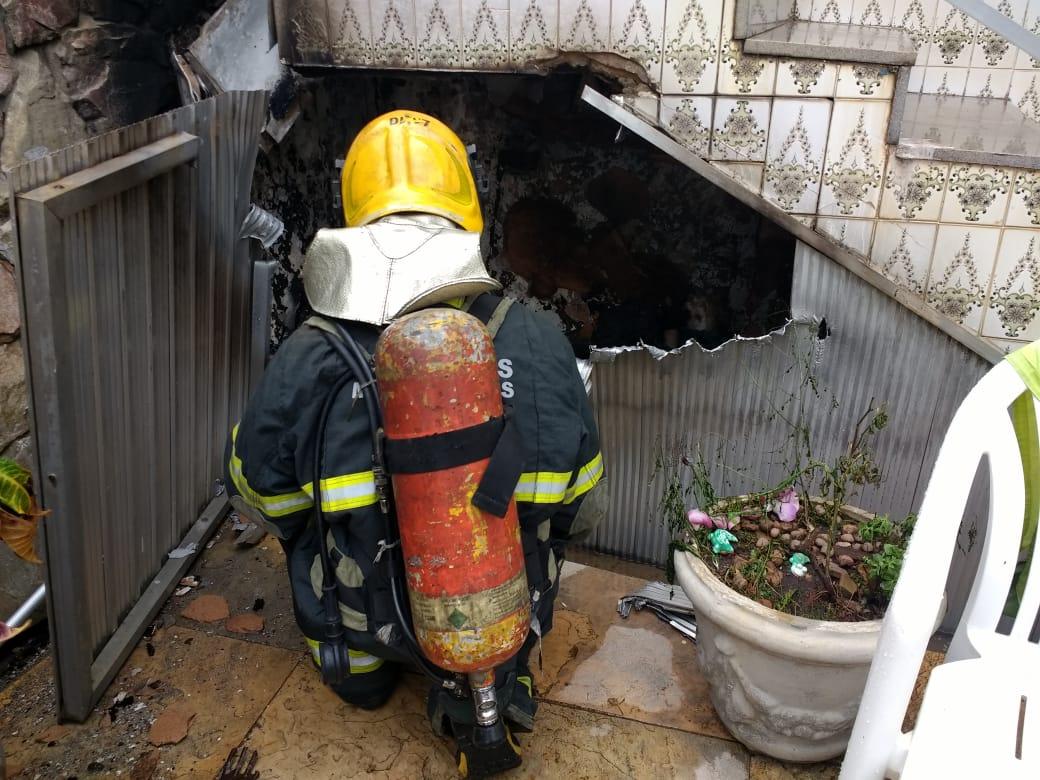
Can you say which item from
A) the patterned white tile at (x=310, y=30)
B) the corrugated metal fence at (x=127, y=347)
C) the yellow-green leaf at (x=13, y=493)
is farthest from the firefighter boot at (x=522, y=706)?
the patterned white tile at (x=310, y=30)

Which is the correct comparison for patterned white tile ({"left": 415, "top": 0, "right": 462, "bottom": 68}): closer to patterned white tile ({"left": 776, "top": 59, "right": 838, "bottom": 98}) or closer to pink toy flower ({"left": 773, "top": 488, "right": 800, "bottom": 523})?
patterned white tile ({"left": 776, "top": 59, "right": 838, "bottom": 98})

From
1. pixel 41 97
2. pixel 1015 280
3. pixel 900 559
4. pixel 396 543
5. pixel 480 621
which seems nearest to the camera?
pixel 480 621

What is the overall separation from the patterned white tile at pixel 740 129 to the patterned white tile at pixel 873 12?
1.91 m

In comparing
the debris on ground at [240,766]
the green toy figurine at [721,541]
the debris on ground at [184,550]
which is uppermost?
the green toy figurine at [721,541]

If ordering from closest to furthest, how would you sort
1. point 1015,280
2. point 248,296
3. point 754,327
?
1. point 1015,280
2. point 248,296
3. point 754,327

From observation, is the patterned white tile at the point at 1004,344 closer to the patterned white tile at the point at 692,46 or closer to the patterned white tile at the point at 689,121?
the patterned white tile at the point at 689,121

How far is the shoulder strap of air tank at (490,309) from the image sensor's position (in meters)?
2.17

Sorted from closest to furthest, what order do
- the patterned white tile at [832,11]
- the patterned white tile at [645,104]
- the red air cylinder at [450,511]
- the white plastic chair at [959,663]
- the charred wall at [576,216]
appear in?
the white plastic chair at [959,663] → the red air cylinder at [450,511] → the patterned white tile at [645,104] → the patterned white tile at [832,11] → the charred wall at [576,216]

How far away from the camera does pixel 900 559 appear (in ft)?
7.22

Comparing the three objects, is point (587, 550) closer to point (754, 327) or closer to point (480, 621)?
point (754, 327)

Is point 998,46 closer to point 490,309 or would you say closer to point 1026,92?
point 1026,92

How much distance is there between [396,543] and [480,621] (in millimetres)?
327

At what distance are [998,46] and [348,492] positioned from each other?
457 centimetres

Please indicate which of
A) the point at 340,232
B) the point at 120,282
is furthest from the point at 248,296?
the point at 340,232
